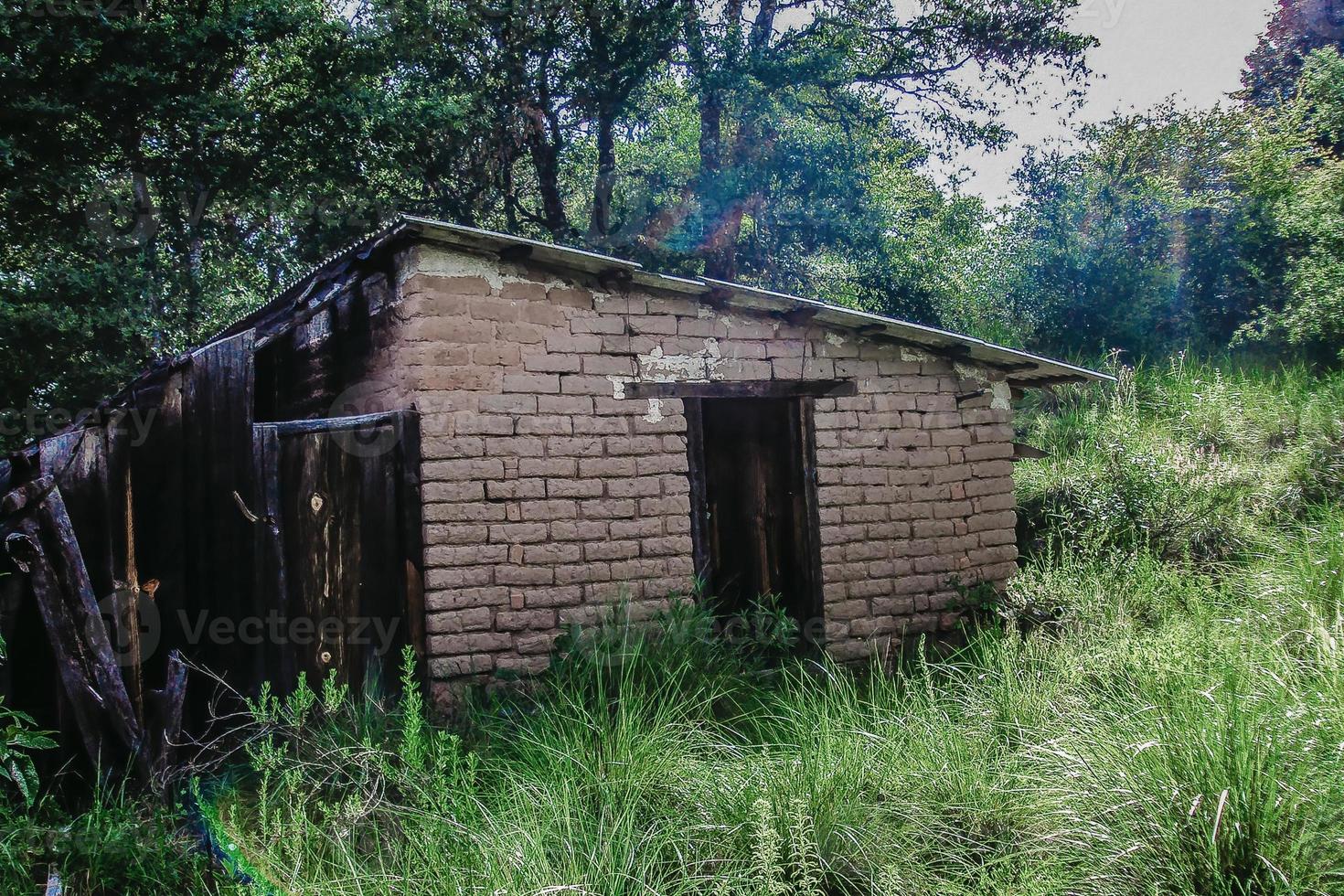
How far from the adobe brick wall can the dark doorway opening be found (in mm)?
133

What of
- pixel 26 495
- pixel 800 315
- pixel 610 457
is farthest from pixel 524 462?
pixel 26 495

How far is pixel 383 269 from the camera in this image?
206 inches

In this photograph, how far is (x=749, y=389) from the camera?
608cm

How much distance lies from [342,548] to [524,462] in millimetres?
1027

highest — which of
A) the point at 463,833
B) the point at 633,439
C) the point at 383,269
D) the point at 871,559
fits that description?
the point at 383,269

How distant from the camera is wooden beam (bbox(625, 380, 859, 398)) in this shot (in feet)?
18.6

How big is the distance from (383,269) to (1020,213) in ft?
42.1

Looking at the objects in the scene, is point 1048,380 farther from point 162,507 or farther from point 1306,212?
point 1306,212

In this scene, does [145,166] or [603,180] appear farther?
[603,180]

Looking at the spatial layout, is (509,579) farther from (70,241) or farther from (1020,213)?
(1020,213)

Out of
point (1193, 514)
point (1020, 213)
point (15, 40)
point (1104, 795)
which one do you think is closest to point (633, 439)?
point (1104, 795)

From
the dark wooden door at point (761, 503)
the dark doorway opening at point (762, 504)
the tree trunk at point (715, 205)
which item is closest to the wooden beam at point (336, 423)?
the dark doorway opening at point (762, 504)

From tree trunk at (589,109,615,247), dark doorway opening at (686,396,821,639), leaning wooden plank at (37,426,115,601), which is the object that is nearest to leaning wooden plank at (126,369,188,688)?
leaning wooden plank at (37,426,115,601)

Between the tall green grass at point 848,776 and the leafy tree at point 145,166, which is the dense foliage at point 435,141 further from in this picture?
the tall green grass at point 848,776
